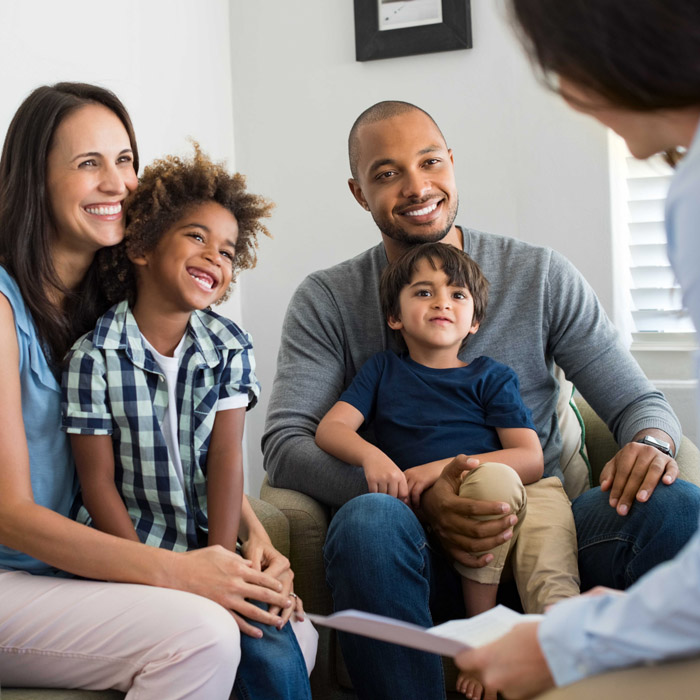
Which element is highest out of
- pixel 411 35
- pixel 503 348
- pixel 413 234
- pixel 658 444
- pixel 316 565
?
pixel 411 35

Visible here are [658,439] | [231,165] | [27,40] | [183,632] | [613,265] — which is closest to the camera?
[183,632]

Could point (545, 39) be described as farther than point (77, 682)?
No

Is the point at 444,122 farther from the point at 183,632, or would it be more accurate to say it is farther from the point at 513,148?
the point at 183,632

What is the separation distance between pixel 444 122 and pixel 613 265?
0.70 m

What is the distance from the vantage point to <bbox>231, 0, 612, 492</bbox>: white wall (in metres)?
2.63

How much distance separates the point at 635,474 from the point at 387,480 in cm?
46

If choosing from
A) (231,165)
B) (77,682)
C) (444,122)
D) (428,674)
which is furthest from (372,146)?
(77,682)

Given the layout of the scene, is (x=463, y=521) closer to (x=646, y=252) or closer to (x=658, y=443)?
(x=658, y=443)

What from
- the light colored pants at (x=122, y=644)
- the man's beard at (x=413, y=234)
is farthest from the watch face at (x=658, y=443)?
the light colored pants at (x=122, y=644)

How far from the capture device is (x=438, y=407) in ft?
5.89

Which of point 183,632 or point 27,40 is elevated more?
point 27,40

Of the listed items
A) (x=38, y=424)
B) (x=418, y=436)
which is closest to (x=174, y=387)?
(x=38, y=424)

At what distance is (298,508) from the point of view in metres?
1.74

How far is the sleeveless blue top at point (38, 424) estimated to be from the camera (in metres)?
1.37
